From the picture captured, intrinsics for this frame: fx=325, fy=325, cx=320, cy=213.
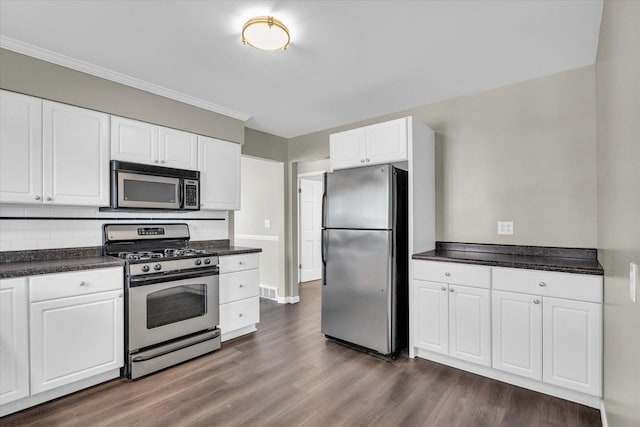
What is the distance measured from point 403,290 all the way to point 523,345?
101 centimetres

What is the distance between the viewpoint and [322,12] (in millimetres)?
1948

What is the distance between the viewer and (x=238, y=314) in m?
3.42

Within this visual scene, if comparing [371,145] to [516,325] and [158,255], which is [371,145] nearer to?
[516,325]

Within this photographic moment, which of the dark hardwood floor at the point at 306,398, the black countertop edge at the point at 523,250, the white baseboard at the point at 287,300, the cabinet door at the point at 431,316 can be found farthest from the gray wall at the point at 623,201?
the white baseboard at the point at 287,300

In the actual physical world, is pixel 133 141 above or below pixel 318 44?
below

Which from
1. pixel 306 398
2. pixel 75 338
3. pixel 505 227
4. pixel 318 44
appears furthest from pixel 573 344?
pixel 75 338

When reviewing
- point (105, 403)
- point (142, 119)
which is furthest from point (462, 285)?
point (142, 119)

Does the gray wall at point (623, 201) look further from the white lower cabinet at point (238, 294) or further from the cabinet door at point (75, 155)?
the cabinet door at point (75, 155)

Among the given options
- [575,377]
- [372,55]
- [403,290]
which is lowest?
[575,377]

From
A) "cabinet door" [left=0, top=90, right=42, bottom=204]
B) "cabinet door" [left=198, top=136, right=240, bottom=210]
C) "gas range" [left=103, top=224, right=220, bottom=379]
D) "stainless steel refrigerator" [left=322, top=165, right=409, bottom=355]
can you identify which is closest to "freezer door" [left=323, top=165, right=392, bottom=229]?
"stainless steel refrigerator" [left=322, top=165, right=409, bottom=355]

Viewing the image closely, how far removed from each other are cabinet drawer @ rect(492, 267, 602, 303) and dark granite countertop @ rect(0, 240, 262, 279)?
2.52m

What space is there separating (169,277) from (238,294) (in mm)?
836

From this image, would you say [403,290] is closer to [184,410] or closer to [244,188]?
[184,410]

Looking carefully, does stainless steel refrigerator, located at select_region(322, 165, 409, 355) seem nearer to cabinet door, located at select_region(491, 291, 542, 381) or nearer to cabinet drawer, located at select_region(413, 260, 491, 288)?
cabinet drawer, located at select_region(413, 260, 491, 288)
